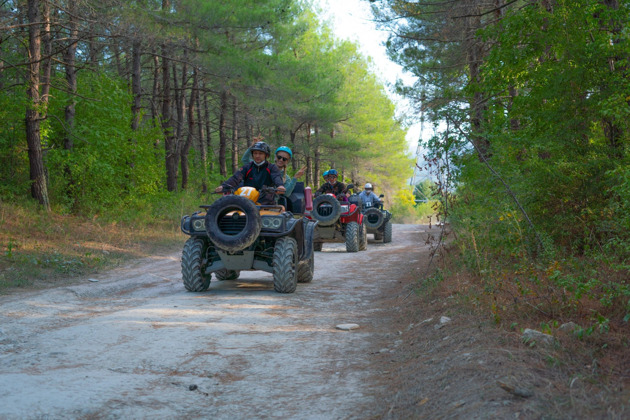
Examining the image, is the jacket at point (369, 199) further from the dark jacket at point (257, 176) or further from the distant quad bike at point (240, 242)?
the distant quad bike at point (240, 242)

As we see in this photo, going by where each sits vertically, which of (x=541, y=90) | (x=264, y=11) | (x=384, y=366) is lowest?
(x=384, y=366)

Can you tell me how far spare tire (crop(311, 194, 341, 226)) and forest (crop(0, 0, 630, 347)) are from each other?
3236 mm

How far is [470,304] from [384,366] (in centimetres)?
154

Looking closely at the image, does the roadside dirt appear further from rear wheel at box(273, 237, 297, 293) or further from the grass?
the grass

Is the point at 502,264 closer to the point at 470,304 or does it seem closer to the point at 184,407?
the point at 470,304

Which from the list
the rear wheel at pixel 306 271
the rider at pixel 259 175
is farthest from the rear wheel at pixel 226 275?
the rider at pixel 259 175

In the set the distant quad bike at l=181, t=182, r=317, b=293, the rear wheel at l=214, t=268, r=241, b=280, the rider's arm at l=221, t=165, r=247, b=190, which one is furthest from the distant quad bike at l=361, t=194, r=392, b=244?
the distant quad bike at l=181, t=182, r=317, b=293

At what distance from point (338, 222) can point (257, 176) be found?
7.33 meters

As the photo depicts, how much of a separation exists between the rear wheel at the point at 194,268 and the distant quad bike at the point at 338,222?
23.9 feet

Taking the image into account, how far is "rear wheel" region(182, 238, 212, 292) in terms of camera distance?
8.34m

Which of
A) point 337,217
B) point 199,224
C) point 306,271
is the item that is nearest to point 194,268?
point 199,224

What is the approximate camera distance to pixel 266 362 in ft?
15.9

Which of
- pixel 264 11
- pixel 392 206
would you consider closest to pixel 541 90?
pixel 264 11

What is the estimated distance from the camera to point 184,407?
3768mm
